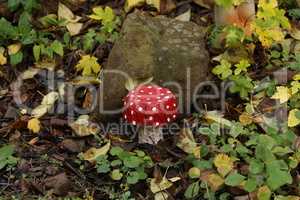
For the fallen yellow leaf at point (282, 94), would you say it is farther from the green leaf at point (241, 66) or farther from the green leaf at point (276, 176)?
the green leaf at point (276, 176)

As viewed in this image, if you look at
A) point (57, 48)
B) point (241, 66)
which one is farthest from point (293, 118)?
point (57, 48)

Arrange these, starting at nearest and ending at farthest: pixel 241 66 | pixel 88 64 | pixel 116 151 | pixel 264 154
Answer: pixel 264 154 → pixel 116 151 → pixel 241 66 → pixel 88 64

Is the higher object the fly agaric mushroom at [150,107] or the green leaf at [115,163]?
the fly agaric mushroom at [150,107]

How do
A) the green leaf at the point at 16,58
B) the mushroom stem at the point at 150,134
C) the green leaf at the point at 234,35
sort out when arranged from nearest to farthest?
the mushroom stem at the point at 150,134, the green leaf at the point at 234,35, the green leaf at the point at 16,58

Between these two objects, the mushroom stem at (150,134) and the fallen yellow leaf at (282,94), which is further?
the fallen yellow leaf at (282,94)

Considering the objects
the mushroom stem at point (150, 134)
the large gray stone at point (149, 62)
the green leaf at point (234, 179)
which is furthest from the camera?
the large gray stone at point (149, 62)

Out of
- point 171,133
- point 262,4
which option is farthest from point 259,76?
point 171,133

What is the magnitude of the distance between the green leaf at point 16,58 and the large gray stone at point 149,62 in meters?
0.80

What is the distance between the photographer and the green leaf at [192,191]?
150 inches

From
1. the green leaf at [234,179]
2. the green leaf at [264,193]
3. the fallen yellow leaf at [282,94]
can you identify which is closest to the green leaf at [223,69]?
the fallen yellow leaf at [282,94]

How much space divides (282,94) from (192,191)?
1031 mm

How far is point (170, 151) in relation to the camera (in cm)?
418

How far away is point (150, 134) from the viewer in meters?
4.18

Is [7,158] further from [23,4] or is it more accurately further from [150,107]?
[23,4]
